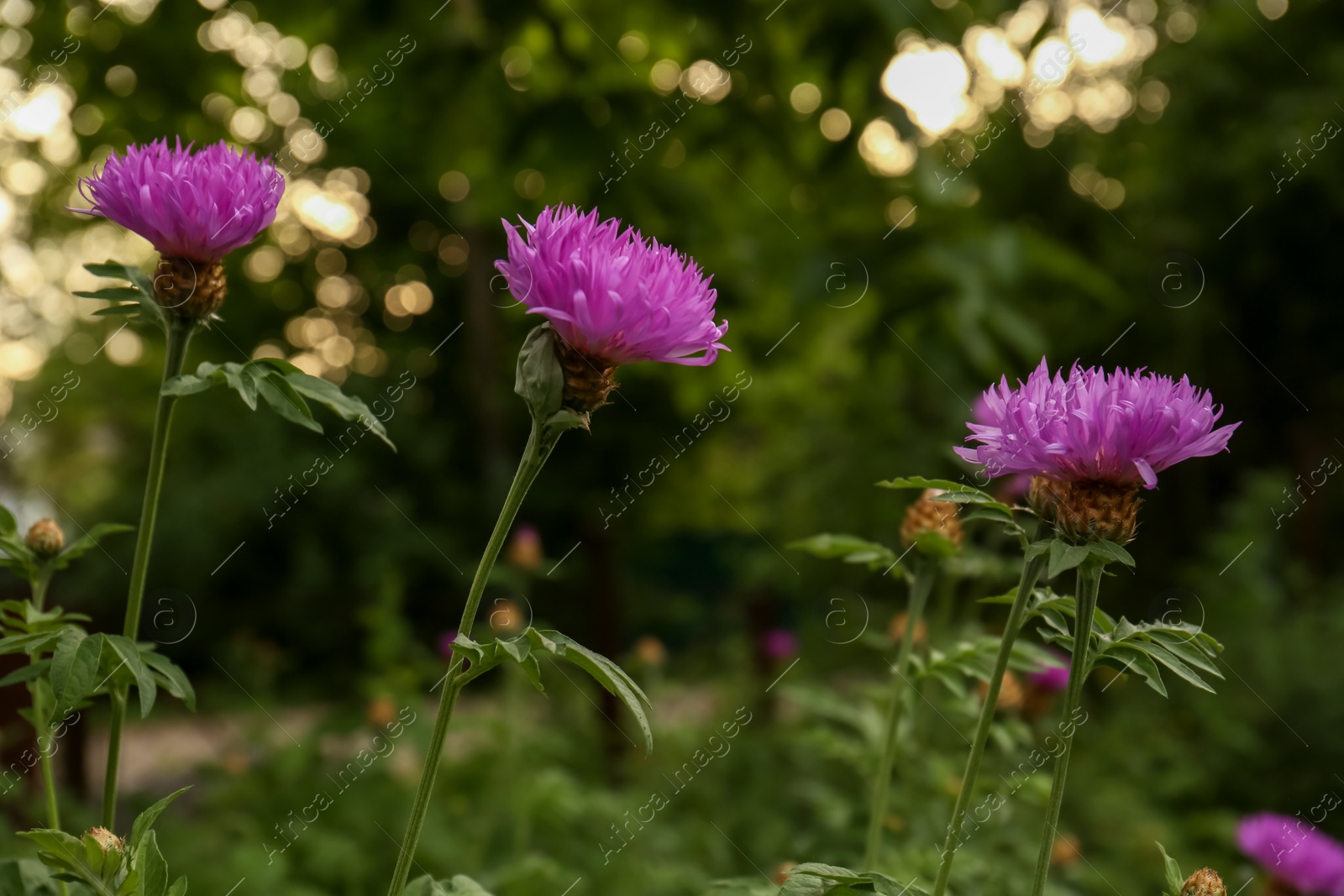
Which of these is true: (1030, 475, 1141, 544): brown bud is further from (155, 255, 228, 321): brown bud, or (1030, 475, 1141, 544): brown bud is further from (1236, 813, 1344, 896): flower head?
(1236, 813, 1344, 896): flower head

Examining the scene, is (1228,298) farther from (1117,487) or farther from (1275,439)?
(1117,487)

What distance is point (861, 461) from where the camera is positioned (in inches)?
300

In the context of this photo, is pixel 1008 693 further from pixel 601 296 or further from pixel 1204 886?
pixel 601 296

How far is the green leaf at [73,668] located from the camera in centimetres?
102

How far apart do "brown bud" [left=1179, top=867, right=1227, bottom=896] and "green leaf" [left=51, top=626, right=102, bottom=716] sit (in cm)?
123

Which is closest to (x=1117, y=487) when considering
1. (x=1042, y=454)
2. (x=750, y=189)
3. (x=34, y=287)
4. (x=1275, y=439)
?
(x=1042, y=454)

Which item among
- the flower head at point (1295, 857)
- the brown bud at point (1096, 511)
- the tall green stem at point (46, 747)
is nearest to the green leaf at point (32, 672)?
the tall green stem at point (46, 747)

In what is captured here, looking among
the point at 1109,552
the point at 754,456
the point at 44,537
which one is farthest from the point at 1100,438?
the point at 754,456

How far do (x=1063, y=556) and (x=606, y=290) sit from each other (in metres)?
0.52

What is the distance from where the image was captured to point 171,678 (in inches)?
45.9

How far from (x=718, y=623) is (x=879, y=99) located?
4.35 m

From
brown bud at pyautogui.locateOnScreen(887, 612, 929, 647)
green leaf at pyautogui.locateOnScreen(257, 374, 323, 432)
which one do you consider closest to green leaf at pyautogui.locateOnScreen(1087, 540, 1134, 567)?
green leaf at pyautogui.locateOnScreen(257, 374, 323, 432)

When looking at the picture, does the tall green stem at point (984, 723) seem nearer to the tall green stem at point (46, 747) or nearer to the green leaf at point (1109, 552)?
the green leaf at point (1109, 552)

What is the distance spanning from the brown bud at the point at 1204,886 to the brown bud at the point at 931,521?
64cm
